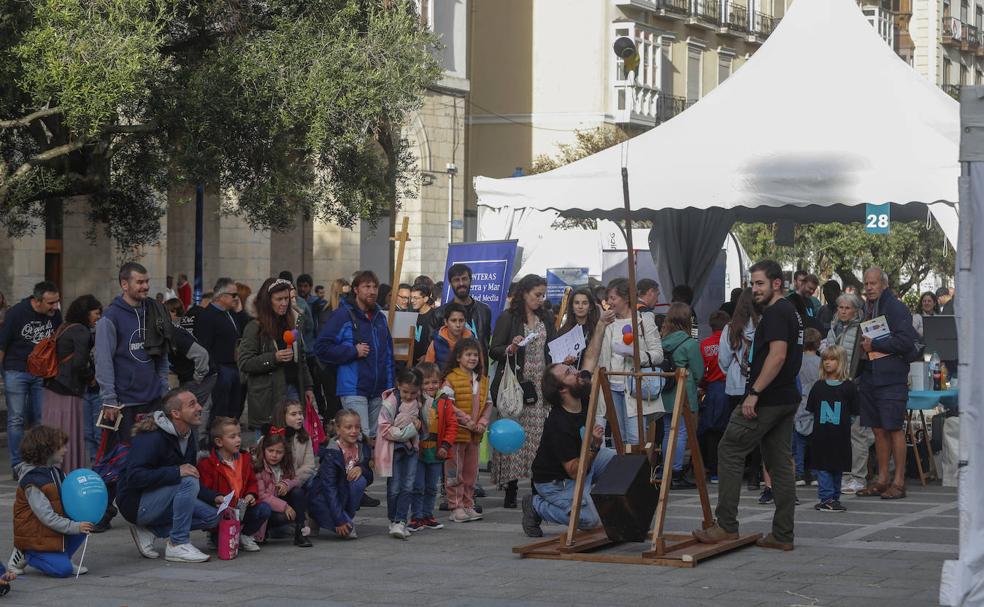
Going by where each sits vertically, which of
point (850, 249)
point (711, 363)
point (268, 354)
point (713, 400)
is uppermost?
point (850, 249)

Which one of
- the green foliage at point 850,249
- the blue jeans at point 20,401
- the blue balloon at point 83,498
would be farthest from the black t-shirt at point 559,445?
the green foliage at point 850,249

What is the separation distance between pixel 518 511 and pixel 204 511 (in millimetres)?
3082

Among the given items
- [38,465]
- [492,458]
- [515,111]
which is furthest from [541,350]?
[515,111]

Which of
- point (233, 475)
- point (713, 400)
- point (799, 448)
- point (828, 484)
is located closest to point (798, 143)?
point (713, 400)

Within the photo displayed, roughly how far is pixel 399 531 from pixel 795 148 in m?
6.64

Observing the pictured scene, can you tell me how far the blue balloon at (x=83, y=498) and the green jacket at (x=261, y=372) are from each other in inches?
118

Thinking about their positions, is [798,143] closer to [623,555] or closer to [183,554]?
[623,555]

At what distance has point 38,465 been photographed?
30.8ft

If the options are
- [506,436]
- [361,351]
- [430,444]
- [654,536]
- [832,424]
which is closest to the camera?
[654,536]

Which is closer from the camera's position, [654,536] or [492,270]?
[654,536]

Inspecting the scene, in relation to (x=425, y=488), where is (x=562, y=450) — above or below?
above

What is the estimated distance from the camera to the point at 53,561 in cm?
935

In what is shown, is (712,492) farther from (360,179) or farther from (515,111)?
(515,111)

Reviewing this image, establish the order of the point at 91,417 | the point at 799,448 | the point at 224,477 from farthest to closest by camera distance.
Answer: the point at 799,448 → the point at 91,417 → the point at 224,477
